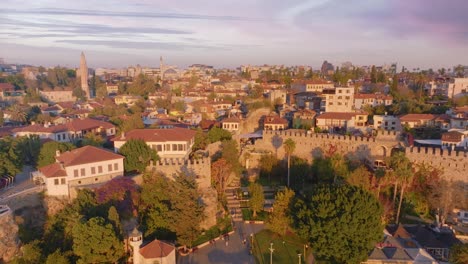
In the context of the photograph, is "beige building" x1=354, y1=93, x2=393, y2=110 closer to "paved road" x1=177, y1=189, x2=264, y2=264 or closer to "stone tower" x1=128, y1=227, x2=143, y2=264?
"paved road" x1=177, y1=189, x2=264, y2=264

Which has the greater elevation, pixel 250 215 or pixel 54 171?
pixel 54 171

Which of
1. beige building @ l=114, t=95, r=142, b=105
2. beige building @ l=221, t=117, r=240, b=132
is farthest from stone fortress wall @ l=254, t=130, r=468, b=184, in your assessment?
beige building @ l=114, t=95, r=142, b=105

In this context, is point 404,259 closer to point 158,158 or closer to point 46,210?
point 158,158

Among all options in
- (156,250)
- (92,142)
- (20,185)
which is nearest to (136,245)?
(156,250)

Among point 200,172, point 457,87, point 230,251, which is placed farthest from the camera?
point 457,87

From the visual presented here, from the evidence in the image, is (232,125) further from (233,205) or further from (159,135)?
(233,205)

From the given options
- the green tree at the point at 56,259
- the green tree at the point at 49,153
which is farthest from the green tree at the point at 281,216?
the green tree at the point at 49,153

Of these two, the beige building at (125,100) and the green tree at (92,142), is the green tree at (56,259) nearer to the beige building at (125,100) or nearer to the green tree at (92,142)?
the green tree at (92,142)

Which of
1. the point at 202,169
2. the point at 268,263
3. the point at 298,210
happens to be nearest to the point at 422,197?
the point at 298,210
